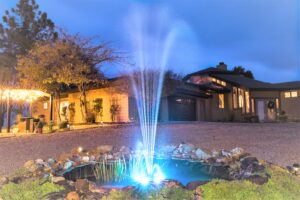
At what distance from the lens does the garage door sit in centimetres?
1584

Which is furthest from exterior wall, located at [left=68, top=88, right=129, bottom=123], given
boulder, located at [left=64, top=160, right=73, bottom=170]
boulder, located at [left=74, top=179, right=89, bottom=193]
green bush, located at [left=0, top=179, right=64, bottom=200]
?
boulder, located at [left=74, top=179, right=89, bottom=193]

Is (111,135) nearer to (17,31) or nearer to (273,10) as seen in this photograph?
(273,10)

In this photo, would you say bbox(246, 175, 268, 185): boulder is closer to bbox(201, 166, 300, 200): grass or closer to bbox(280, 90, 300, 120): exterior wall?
bbox(201, 166, 300, 200): grass

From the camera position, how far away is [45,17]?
18328 millimetres

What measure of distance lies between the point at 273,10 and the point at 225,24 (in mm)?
2778

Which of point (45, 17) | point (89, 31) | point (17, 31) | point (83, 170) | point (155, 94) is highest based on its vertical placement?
point (45, 17)

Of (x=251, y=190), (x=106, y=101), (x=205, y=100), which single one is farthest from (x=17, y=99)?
(x=251, y=190)

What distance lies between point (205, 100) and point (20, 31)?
43.8ft

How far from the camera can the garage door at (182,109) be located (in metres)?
15.8

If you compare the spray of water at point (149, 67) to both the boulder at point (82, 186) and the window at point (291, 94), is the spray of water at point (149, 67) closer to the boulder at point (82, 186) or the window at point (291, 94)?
the boulder at point (82, 186)

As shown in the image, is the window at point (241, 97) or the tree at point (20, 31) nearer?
the window at point (241, 97)

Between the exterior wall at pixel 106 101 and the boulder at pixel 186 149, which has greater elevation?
the exterior wall at pixel 106 101

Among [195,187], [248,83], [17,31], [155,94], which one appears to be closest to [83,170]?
[195,187]

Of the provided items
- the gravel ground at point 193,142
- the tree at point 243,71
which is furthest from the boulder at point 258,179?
the tree at point 243,71
